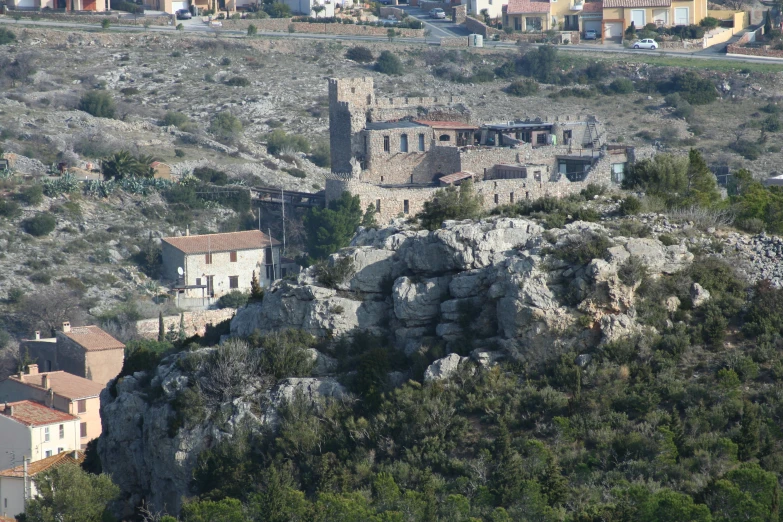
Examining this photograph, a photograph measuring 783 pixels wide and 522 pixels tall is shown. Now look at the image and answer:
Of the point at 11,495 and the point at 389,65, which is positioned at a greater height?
the point at 389,65

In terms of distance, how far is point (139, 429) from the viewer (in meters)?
37.7

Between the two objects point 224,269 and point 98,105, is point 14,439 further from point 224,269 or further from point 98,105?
point 98,105

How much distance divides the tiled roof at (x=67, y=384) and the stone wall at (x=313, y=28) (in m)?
67.7

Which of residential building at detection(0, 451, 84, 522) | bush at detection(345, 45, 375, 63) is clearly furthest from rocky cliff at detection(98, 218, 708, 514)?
bush at detection(345, 45, 375, 63)

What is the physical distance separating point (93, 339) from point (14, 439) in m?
9.40

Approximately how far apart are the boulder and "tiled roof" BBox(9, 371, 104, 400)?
2866cm

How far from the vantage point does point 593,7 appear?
429 feet

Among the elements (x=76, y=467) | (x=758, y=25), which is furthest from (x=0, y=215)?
(x=758, y=25)

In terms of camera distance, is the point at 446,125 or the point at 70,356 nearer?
the point at 70,356

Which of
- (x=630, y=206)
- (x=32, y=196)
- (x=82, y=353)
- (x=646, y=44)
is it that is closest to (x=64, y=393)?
(x=82, y=353)

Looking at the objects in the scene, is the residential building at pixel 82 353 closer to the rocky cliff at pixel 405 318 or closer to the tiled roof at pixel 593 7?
the rocky cliff at pixel 405 318

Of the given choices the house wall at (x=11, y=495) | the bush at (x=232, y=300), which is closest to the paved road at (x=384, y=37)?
the bush at (x=232, y=300)

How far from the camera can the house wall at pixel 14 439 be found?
2219 inches

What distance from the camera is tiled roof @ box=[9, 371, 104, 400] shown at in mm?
60406
